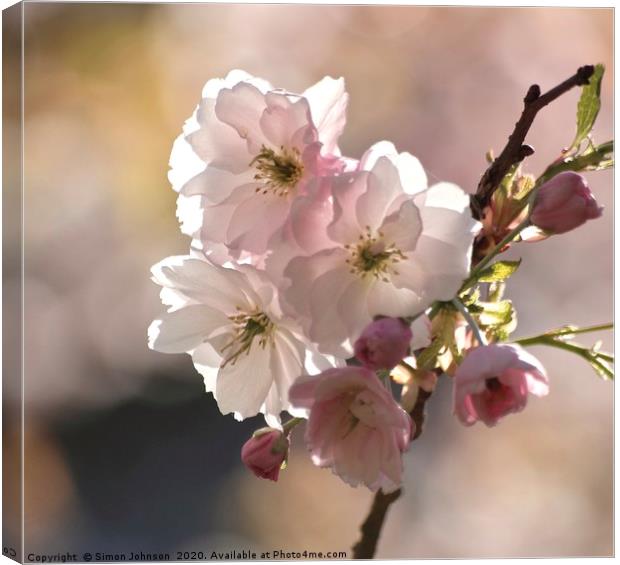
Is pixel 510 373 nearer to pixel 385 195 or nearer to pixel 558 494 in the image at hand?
pixel 385 195

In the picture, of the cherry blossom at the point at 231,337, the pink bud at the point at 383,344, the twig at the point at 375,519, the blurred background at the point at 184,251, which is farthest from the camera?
the blurred background at the point at 184,251

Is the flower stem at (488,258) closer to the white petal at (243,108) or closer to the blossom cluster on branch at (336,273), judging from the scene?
the blossom cluster on branch at (336,273)

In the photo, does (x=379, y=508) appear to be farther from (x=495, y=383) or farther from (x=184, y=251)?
(x=184, y=251)

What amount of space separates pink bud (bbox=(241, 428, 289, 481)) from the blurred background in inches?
15.6

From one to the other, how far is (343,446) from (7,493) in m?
0.51

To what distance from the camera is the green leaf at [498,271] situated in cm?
63

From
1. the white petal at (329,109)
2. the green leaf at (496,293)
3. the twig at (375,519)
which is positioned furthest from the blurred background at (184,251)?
the white petal at (329,109)

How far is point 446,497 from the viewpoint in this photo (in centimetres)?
133

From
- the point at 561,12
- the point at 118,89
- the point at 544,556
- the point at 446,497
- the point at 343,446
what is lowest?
the point at 446,497

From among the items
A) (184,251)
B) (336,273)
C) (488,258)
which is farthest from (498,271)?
(184,251)

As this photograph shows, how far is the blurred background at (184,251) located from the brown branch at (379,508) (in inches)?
8.2

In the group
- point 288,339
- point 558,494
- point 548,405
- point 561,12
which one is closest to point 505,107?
point 561,12

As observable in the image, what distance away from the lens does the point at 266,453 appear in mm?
666

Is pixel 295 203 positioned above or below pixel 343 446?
above
